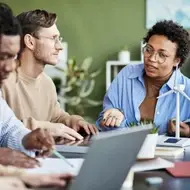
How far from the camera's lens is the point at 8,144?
70.6 inches

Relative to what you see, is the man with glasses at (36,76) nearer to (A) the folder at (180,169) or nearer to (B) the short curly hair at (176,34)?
(B) the short curly hair at (176,34)

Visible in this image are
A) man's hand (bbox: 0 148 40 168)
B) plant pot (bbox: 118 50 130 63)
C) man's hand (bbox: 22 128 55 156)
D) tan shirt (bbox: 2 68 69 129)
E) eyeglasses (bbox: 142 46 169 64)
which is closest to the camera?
man's hand (bbox: 0 148 40 168)

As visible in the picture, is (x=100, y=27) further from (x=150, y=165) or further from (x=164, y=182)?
(x=164, y=182)

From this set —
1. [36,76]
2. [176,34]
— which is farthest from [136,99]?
[36,76]

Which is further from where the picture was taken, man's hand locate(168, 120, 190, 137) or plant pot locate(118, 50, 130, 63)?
plant pot locate(118, 50, 130, 63)

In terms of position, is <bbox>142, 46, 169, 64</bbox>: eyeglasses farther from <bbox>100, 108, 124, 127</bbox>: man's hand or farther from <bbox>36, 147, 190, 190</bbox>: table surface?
<bbox>36, 147, 190, 190</bbox>: table surface

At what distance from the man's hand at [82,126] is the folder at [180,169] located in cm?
67

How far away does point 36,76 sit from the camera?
250 cm

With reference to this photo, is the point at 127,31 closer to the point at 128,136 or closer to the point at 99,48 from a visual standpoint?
the point at 99,48

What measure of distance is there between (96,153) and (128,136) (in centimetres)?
11

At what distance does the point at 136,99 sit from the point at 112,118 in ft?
1.15

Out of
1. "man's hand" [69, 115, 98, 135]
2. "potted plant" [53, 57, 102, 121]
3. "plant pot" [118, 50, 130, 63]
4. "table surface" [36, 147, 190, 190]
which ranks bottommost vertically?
"potted plant" [53, 57, 102, 121]

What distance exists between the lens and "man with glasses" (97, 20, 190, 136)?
2500mm

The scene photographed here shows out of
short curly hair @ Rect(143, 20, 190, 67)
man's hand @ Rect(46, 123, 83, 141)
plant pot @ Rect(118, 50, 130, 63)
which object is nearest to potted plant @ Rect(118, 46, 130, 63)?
plant pot @ Rect(118, 50, 130, 63)
